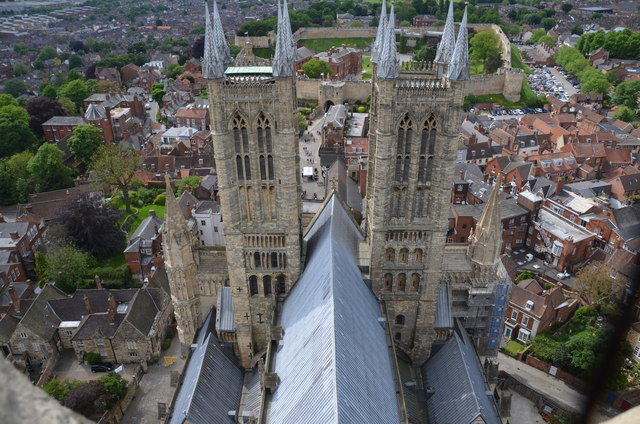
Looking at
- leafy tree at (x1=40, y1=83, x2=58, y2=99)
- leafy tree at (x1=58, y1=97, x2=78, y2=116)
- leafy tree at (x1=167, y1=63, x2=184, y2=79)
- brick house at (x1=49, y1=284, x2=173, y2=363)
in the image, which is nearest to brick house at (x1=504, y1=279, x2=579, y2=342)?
brick house at (x1=49, y1=284, x2=173, y2=363)

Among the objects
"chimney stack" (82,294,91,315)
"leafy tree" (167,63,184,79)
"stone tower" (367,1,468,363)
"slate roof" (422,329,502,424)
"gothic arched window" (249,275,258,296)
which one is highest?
"stone tower" (367,1,468,363)

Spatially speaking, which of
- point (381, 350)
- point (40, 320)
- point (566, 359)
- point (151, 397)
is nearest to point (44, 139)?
point (40, 320)

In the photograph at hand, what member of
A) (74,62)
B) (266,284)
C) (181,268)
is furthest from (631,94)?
(74,62)

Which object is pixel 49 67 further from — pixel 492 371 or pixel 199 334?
pixel 492 371

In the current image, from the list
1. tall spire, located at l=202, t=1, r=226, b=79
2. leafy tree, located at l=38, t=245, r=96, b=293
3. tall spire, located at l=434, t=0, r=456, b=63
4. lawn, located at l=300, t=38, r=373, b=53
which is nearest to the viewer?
tall spire, located at l=202, t=1, r=226, b=79

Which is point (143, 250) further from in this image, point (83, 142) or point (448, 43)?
point (448, 43)

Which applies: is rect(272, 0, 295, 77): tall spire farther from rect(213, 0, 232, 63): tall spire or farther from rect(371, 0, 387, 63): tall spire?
rect(371, 0, 387, 63): tall spire
